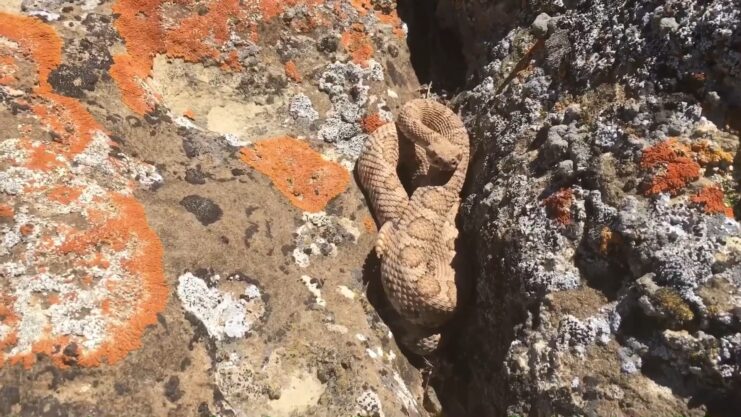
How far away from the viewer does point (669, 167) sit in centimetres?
418

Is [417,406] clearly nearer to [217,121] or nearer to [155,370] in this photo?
[155,370]

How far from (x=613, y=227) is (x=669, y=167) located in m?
0.55

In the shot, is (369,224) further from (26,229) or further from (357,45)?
(26,229)

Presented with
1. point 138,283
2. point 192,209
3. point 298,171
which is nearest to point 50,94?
point 192,209

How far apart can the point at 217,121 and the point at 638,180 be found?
13.1ft

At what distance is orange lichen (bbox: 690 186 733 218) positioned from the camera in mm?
3936

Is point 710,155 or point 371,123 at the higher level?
point 710,155

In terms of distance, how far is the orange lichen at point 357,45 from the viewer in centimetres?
676

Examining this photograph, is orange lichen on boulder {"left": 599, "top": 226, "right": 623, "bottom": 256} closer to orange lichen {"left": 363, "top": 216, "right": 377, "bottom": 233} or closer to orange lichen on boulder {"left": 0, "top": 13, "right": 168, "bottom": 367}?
orange lichen {"left": 363, "top": 216, "right": 377, "bottom": 233}

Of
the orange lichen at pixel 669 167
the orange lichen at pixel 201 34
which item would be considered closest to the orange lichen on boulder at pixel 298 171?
the orange lichen at pixel 201 34

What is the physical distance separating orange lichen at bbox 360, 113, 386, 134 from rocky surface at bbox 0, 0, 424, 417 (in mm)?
15

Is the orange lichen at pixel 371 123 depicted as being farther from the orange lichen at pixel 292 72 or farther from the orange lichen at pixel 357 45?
the orange lichen at pixel 292 72

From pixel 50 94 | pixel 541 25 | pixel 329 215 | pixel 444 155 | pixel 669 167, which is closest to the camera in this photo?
pixel 669 167

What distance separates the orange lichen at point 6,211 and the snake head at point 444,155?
12.1 feet
